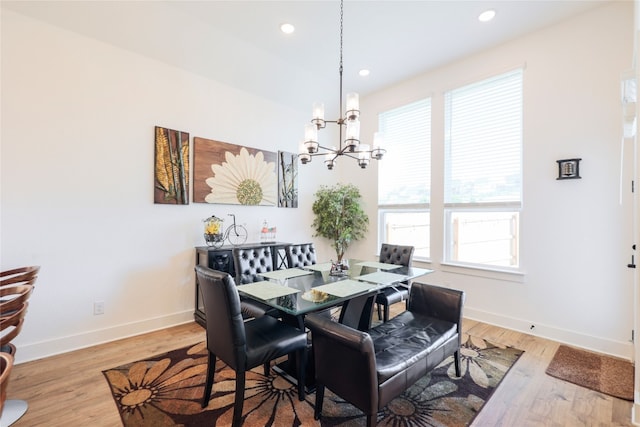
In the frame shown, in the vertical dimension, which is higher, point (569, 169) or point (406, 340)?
point (569, 169)

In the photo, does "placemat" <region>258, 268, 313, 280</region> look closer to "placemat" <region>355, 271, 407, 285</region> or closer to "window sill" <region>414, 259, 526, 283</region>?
"placemat" <region>355, 271, 407, 285</region>

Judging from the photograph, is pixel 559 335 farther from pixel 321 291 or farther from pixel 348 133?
pixel 348 133

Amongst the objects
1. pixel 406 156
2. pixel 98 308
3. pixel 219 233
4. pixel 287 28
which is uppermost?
pixel 287 28

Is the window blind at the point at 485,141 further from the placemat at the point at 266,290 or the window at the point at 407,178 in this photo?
the placemat at the point at 266,290

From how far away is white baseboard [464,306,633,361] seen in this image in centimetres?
285

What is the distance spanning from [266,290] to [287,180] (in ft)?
9.07

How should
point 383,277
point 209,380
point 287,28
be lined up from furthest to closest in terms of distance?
point 287,28
point 383,277
point 209,380

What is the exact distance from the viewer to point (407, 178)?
471 cm

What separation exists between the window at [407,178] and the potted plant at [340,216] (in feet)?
1.28

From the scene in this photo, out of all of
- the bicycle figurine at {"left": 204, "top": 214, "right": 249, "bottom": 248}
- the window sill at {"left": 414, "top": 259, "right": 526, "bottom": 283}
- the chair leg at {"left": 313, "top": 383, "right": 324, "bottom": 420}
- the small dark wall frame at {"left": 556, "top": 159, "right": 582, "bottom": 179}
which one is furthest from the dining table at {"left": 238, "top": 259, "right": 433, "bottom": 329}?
the small dark wall frame at {"left": 556, "top": 159, "right": 582, "bottom": 179}

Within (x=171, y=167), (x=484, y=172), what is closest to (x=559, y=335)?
(x=484, y=172)

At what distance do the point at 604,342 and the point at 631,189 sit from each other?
1568 mm

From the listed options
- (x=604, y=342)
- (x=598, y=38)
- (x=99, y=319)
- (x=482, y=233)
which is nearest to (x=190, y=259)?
(x=99, y=319)

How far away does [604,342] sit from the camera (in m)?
2.94
